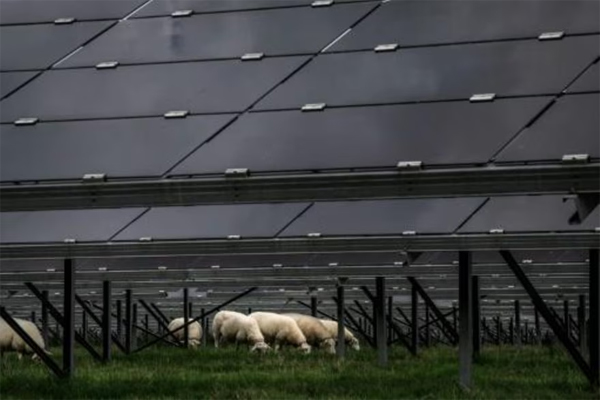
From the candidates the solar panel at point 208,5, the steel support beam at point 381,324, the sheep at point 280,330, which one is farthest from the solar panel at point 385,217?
the sheep at point 280,330

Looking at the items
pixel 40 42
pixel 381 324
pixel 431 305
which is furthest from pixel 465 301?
pixel 381 324

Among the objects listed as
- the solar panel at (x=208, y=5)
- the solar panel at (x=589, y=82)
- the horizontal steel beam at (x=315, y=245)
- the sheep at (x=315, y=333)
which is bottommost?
the sheep at (x=315, y=333)

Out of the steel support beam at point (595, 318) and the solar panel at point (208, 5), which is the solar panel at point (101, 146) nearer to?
the solar panel at point (208, 5)

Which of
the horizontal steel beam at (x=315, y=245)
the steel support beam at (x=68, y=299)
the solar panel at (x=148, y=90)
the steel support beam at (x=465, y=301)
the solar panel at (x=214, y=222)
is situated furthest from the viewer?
the steel support beam at (x=68, y=299)

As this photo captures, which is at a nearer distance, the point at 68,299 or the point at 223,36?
the point at 223,36

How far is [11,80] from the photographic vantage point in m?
12.0

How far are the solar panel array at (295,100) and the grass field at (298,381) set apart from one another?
2380 millimetres

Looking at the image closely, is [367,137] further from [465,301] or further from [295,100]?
[465,301]

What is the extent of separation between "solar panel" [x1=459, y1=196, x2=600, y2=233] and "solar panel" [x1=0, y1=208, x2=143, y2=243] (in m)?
4.17

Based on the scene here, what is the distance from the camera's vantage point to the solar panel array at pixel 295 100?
9938 millimetres

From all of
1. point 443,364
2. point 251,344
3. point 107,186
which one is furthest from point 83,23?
point 251,344

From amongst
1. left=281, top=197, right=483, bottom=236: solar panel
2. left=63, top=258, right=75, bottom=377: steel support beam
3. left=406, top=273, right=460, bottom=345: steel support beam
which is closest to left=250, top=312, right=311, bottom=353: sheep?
left=406, top=273, right=460, bottom=345: steel support beam

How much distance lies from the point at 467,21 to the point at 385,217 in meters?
2.88

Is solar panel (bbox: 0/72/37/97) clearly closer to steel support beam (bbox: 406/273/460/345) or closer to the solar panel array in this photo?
the solar panel array
